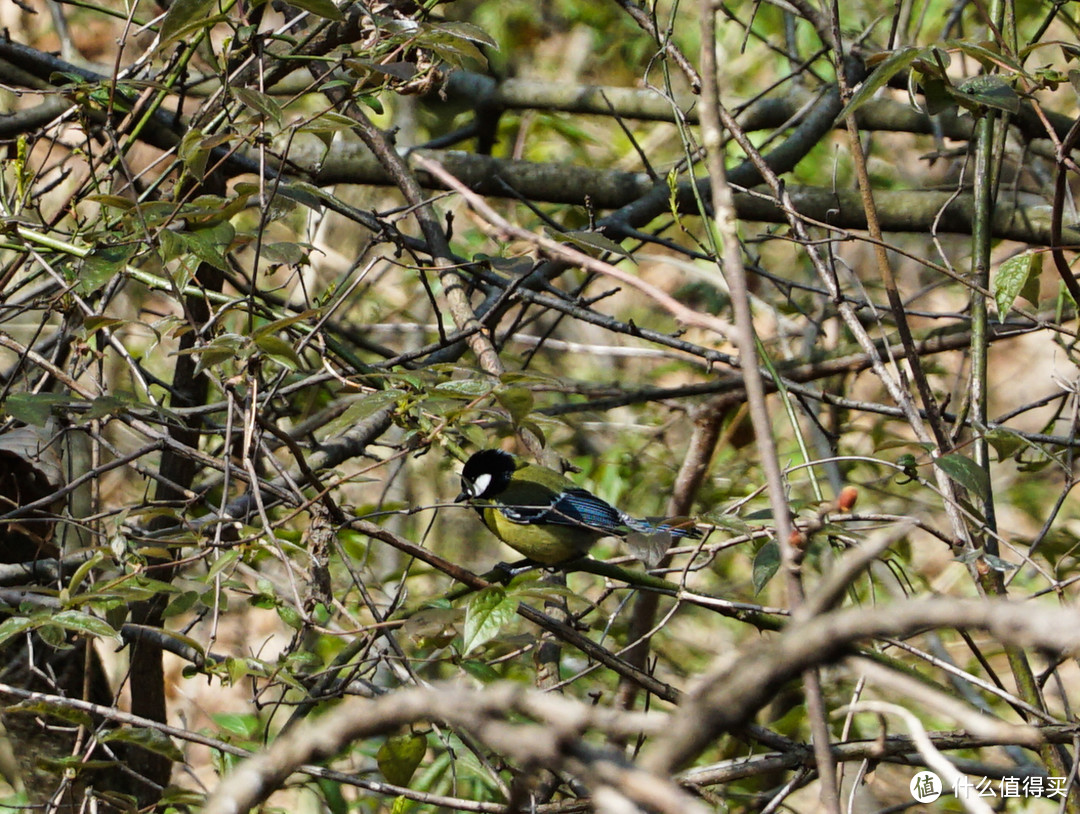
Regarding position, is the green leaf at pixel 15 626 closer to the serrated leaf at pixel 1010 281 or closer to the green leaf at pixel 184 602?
the green leaf at pixel 184 602

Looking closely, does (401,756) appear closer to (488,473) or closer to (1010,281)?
(488,473)

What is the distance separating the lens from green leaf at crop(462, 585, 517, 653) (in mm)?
1411

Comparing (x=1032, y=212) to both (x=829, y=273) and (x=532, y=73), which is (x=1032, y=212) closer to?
(x=829, y=273)

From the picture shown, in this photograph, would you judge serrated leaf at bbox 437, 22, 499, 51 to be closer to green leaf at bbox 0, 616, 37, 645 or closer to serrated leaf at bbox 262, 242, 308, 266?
serrated leaf at bbox 262, 242, 308, 266

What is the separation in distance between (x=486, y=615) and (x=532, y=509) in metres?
1.14

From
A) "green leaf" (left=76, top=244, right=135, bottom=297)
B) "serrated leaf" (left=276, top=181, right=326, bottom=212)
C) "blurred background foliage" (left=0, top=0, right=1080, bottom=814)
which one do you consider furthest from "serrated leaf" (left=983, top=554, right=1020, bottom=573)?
"green leaf" (left=76, top=244, right=135, bottom=297)

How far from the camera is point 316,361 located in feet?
9.93

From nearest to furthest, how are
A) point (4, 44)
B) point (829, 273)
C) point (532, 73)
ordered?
point (829, 273), point (4, 44), point (532, 73)

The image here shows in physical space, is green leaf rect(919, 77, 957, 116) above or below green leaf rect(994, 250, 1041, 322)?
above

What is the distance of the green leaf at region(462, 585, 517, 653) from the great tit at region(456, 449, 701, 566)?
1074mm

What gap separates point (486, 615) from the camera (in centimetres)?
143

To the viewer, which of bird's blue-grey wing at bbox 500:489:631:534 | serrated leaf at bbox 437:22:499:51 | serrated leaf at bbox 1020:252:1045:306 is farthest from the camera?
bird's blue-grey wing at bbox 500:489:631:534

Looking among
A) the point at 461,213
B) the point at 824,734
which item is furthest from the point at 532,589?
the point at 461,213

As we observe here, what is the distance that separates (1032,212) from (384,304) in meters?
3.12
